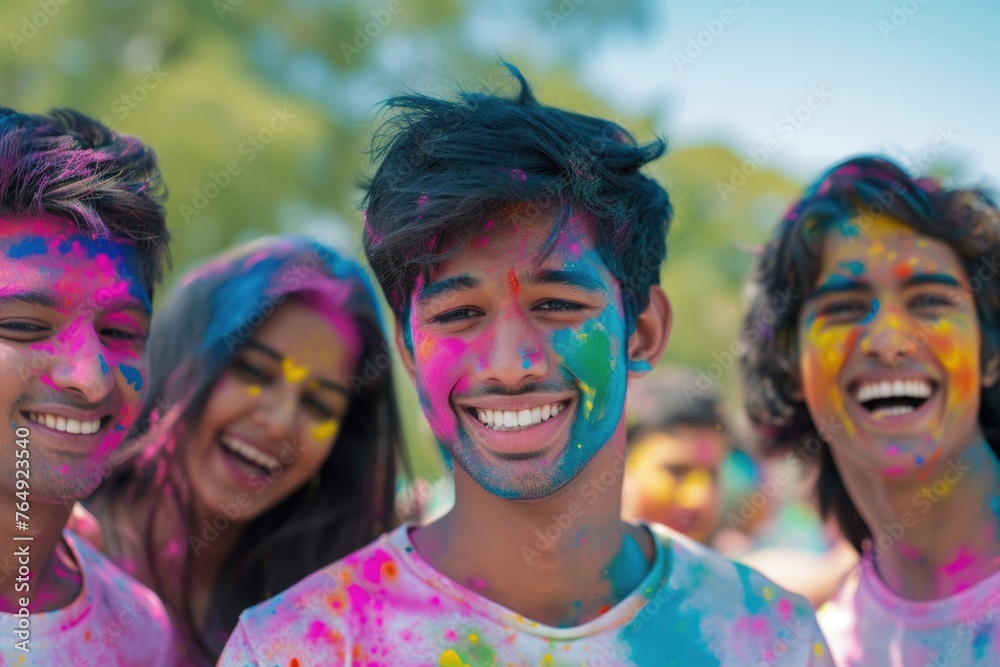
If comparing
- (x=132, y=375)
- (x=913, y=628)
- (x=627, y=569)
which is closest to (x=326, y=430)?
(x=132, y=375)

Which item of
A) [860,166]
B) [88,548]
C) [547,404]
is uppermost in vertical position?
[860,166]

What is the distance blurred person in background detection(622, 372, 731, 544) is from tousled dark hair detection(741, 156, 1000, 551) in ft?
4.31

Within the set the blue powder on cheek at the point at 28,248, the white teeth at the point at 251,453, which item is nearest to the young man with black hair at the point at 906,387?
the white teeth at the point at 251,453

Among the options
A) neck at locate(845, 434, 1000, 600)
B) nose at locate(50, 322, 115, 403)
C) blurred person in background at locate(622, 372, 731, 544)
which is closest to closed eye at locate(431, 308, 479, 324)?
nose at locate(50, 322, 115, 403)

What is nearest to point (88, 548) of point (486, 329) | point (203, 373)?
point (203, 373)

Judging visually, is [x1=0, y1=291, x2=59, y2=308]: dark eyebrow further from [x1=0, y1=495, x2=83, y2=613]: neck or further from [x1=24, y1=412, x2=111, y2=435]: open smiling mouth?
[x1=0, y1=495, x2=83, y2=613]: neck

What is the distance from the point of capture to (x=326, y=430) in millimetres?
3021

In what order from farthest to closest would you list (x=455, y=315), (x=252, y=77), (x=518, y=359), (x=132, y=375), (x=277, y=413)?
(x=252, y=77)
(x=277, y=413)
(x=132, y=375)
(x=455, y=315)
(x=518, y=359)

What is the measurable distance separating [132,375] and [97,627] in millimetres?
631

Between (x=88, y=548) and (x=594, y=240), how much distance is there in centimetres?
163

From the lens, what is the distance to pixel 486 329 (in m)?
1.96

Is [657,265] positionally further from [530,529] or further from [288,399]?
[288,399]

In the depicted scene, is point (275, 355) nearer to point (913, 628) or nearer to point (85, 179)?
point (85, 179)

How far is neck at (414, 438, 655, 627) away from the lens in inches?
81.1
